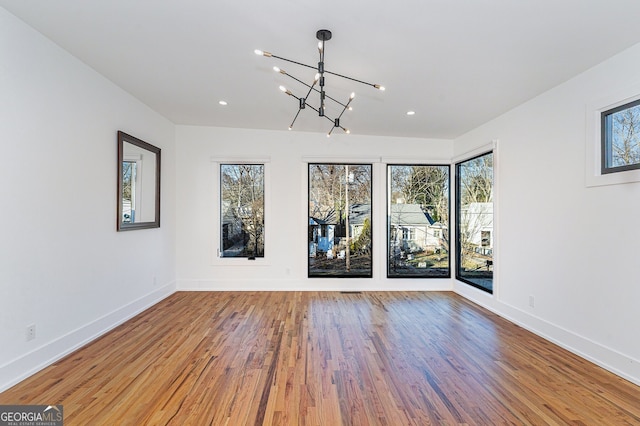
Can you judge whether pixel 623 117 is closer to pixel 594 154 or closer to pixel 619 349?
pixel 594 154

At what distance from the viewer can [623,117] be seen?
2641 millimetres

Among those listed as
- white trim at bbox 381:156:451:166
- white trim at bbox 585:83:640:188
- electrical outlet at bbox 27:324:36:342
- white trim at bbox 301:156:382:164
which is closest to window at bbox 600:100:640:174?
white trim at bbox 585:83:640:188

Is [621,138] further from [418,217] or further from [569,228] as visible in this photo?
[418,217]

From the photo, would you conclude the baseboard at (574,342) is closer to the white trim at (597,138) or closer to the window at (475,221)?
the window at (475,221)

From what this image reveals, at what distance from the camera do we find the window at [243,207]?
202 inches

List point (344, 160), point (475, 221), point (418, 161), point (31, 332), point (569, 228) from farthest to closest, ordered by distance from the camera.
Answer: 1. point (418, 161)
2. point (344, 160)
3. point (475, 221)
4. point (569, 228)
5. point (31, 332)

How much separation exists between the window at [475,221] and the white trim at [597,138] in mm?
1473

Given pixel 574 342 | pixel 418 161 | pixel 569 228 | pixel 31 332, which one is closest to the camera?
pixel 31 332

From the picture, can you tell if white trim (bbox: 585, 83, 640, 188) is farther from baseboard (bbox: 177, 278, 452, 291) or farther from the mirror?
the mirror

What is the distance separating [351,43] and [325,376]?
2.75 m

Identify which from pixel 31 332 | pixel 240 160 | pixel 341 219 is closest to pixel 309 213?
pixel 341 219

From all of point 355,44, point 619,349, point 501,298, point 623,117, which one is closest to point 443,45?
point 355,44

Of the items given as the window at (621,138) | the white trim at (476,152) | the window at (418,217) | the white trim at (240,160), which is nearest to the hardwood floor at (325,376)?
the window at (418,217)

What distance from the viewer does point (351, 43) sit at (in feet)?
8.11
